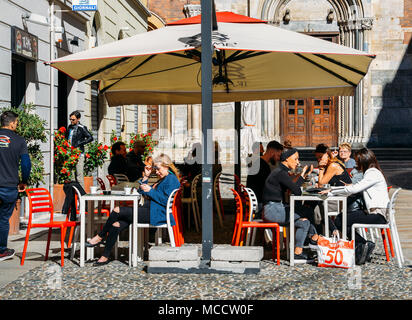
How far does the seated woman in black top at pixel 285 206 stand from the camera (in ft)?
22.7

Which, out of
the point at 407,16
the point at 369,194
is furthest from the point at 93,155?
the point at 407,16

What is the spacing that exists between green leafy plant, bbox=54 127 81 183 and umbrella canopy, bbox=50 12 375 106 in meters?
1.85

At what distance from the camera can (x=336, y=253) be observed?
21.3 ft

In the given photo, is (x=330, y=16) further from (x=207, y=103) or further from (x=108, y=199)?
(x=108, y=199)

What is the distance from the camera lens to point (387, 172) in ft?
64.6

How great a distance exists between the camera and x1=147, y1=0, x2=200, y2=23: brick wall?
2917cm

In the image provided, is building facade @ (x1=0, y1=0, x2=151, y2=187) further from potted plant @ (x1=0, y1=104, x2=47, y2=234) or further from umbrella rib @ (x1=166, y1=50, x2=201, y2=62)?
umbrella rib @ (x1=166, y1=50, x2=201, y2=62)

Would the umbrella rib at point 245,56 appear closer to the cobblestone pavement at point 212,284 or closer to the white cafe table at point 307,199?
the white cafe table at point 307,199

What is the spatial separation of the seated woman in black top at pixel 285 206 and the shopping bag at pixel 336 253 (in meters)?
0.33

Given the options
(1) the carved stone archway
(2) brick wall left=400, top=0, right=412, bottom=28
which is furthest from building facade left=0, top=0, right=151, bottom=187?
(2) brick wall left=400, top=0, right=412, bottom=28
